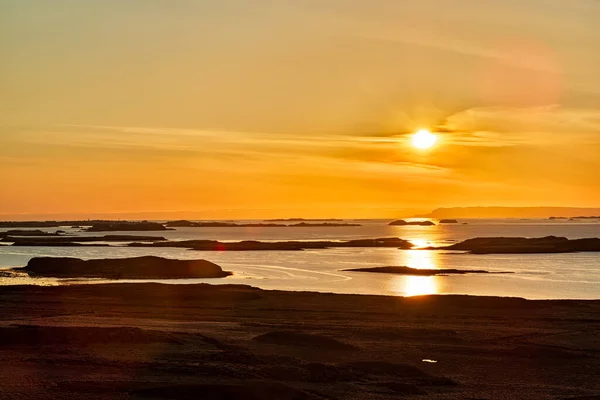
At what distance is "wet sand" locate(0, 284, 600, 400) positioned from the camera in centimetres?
1593

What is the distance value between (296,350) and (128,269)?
39.3 metres

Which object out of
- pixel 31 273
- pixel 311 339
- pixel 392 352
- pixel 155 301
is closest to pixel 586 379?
pixel 392 352

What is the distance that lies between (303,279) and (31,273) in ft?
67.1

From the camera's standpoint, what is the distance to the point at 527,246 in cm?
10656

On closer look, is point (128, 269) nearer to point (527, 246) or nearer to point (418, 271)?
point (418, 271)

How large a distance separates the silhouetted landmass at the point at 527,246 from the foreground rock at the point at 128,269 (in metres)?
52.7

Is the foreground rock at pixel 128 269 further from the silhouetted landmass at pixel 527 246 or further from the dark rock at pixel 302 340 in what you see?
the silhouetted landmass at pixel 527 246

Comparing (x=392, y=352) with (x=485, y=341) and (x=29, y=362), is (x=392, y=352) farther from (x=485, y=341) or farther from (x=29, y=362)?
(x=29, y=362)

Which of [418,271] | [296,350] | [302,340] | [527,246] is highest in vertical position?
[527,246]

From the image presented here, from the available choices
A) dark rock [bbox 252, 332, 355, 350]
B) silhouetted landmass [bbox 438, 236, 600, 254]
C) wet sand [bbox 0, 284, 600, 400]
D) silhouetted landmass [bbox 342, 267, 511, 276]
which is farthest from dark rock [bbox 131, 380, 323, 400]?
silhouetted landmass [bbox 438, 236, 600, 254]

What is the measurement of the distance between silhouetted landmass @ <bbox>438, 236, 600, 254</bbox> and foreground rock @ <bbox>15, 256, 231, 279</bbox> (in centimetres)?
5266

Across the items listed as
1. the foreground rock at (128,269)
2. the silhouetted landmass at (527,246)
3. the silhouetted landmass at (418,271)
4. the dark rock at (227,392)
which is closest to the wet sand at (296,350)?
the dark rock at (227,392)

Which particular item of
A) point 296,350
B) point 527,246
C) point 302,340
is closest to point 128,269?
point 302,340

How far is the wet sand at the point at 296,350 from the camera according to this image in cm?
1593
